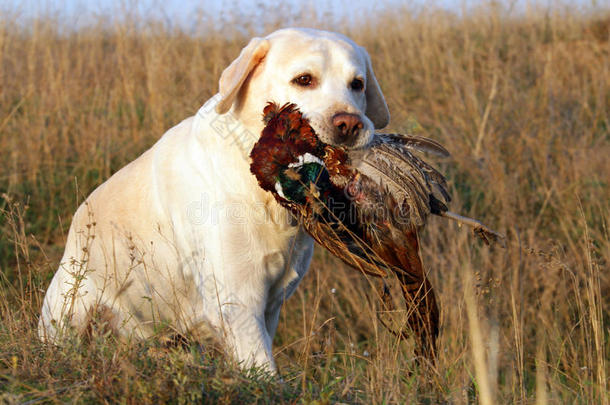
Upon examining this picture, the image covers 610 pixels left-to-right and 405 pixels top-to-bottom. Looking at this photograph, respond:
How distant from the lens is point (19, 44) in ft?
20.4

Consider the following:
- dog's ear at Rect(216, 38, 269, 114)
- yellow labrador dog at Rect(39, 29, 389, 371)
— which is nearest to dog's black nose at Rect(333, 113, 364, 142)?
yellow labrador dog at Rect(39, 29, 389, 371)

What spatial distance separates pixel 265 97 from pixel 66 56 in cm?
438

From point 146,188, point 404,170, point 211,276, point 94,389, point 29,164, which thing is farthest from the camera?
point 29,164

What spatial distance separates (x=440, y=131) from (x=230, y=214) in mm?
3730

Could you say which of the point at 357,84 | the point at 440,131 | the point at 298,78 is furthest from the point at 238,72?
the point at 440,131

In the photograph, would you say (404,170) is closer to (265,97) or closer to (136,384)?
(265,97)

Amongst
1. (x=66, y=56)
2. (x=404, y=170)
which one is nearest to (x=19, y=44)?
(x=66, y=56)

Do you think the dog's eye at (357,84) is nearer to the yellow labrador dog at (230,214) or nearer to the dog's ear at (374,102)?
the yellow labrador dog at (230,214)

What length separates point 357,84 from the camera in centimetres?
263

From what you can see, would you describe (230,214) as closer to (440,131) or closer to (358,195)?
(358,195)

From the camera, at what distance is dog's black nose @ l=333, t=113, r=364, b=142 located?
228cm

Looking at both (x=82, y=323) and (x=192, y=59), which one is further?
(x=192, y=59)

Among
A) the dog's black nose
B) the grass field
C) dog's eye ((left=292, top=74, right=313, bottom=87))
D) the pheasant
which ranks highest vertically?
dog's eye ((left=292, top=74, right=313, bottom=87))

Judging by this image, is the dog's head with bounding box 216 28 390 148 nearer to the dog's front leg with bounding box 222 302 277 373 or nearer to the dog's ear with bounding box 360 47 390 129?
the dog's ear with bounding box 360 47 390 129
